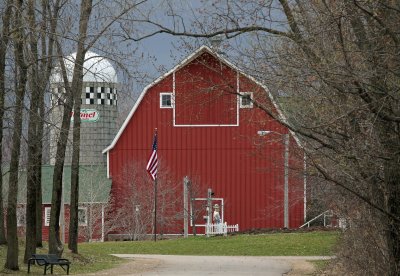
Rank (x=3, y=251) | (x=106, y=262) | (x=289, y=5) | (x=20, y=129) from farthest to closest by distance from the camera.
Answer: (x=106, y=262) < (x=3, y=251) < (x=20, y=129) < (x=289, y=5)

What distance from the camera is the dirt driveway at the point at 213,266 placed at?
24484 millimetres

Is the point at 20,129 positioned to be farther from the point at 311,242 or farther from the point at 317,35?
the point at 311,242

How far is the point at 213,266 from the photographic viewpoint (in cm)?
2675

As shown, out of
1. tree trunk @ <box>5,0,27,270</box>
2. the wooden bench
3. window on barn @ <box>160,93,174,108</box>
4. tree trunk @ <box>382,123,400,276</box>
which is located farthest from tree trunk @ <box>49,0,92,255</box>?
window on barn @ <box>160,93,174,108</box>

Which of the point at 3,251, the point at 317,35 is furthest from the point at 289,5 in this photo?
the point at 3,251

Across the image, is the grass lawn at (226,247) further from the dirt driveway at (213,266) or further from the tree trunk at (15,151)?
the tree trunk at (15,151)

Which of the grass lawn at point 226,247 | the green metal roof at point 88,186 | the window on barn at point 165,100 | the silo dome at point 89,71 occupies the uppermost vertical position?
the window on barn at point 165,100

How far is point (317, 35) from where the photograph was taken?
42.7ft

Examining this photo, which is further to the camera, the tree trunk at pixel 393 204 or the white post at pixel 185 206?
the white post at pixel 185 206

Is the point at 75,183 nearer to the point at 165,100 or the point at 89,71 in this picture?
the point at 89,71

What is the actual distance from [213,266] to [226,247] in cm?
774

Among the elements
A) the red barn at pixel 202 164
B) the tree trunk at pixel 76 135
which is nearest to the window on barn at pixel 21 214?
the red barn at pixel 202 164

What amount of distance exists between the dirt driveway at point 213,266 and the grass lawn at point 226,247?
1.09 metres

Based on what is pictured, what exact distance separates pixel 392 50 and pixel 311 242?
22.5 metres
